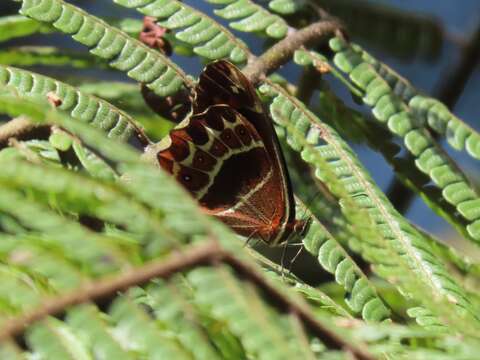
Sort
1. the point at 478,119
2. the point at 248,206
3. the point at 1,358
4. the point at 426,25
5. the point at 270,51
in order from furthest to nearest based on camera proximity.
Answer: the point at 478,119, the point at 426,25, the point at 248,206, the point at 270,51, the point at 1,358

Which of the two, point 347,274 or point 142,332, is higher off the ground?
point 142,332

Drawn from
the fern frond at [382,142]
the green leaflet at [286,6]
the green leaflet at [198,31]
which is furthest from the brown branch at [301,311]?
the green leaflet at [286,6]

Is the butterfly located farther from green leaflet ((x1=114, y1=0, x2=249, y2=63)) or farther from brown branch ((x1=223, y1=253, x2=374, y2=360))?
brown branch ((x1=223, y1=253, x2=374, y2=360))

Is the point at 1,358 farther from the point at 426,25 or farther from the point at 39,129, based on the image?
the point at 426,25

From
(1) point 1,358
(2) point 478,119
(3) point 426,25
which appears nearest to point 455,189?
(1) point 1,358

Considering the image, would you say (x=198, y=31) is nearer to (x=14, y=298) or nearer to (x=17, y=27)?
(x=17, y=27)

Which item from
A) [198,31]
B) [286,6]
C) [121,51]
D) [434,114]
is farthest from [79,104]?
[434,114]
